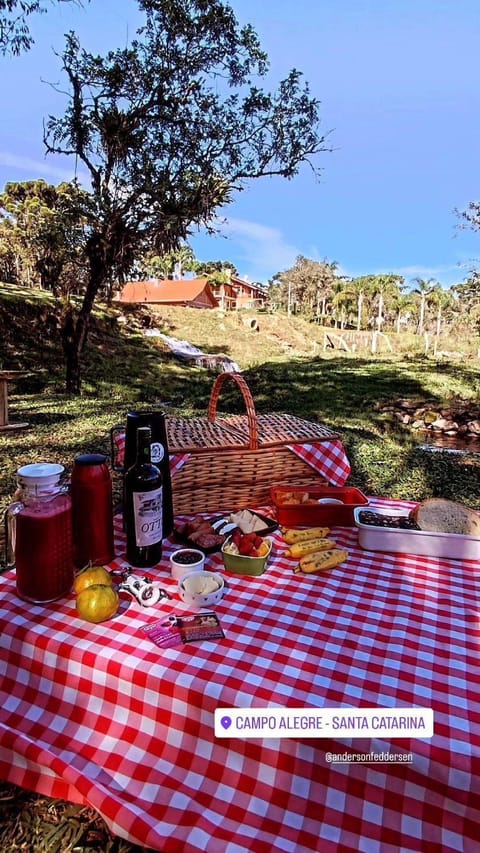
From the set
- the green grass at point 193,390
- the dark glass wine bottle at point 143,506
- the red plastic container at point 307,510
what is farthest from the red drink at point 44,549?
the green grass at point 193,390

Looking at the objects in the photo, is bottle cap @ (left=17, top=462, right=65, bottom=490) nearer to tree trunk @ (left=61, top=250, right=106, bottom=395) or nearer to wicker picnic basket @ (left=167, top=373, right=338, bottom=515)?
wicker picnic basket @ (left=167, top=373, right=338, bottom=515)

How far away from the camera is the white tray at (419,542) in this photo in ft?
4.32

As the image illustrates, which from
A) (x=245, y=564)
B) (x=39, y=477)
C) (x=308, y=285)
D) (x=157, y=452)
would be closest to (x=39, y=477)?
(x=39, y=477)

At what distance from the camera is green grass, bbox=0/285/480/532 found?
4383 mm

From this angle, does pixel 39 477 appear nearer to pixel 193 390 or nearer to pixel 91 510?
pixel 91 510

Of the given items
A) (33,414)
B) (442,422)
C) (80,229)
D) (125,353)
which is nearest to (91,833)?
(33,414)

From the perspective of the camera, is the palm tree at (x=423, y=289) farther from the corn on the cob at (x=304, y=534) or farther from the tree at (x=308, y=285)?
the corn on the cob at (x=304, y=534)

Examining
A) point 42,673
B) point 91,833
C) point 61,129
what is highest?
point 61,129

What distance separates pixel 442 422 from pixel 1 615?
23.6ft

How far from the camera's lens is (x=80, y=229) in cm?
784

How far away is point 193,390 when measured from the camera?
10.2 metres

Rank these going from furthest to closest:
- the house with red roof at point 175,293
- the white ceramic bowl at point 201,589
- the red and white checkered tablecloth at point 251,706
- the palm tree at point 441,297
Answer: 1. the palm tree at point 441,297
2. the house with red roof at point 175,293
3. the white ceramic bowl at point 201,589
4. the red and white checkered tablecloth at point 251,706

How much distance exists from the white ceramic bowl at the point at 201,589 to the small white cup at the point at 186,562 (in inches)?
1.4

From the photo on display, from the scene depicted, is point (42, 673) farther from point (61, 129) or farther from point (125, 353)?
point (125, 353)
